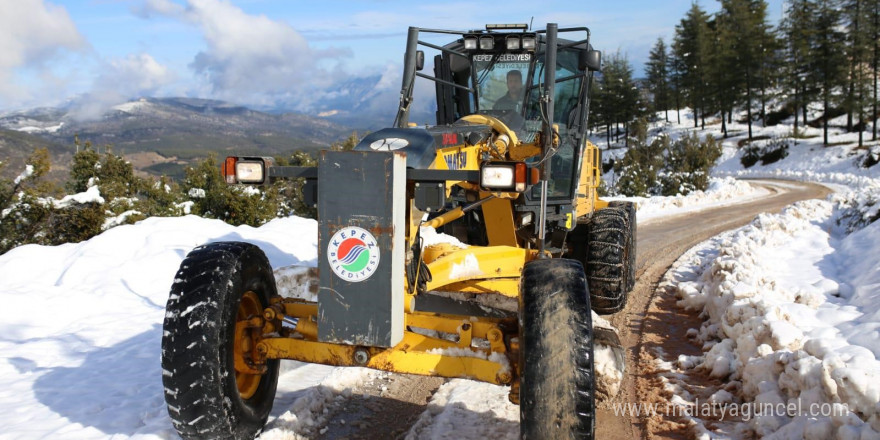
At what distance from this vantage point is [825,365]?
4273 mm

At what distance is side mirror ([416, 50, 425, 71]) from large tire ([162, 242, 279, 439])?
284cm

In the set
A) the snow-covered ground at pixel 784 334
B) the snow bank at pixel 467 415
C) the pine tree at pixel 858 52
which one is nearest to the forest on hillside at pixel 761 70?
the pine tree at pixel 858 52

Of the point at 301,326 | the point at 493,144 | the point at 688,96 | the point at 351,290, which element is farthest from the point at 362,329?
the point at 688,96

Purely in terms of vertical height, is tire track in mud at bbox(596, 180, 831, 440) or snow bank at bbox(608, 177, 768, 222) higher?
snow bank at bbox(608, 177, 768, 222)

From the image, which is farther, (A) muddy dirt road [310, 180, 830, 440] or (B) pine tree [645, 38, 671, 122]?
(B) pine tree [645, 38, 671, 122]

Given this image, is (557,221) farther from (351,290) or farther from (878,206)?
(878,206)

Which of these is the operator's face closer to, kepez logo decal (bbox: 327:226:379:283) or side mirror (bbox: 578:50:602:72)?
side mirror (bbox: 578:50:602:72)

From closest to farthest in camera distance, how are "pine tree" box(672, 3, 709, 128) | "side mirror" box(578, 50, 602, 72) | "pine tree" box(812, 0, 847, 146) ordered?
"side mirror" box(578, 50, 602, 72), "pine tree" box(812, 0, 847, 146), "pine tree" box(672, 3, 709, 128)

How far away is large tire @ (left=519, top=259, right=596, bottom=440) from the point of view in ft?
11.0

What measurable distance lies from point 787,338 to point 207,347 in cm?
432

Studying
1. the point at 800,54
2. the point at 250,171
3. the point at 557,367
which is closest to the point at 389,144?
the point at 250,171

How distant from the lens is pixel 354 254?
3.57 metres

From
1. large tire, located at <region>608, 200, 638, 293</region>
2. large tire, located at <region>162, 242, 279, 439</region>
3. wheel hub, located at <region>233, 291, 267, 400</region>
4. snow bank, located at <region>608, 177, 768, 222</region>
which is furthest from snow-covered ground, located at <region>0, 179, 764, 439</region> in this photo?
snow bank, located at <region>608, 177, 768, 222</region>

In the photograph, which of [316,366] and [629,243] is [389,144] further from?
[629,243]
